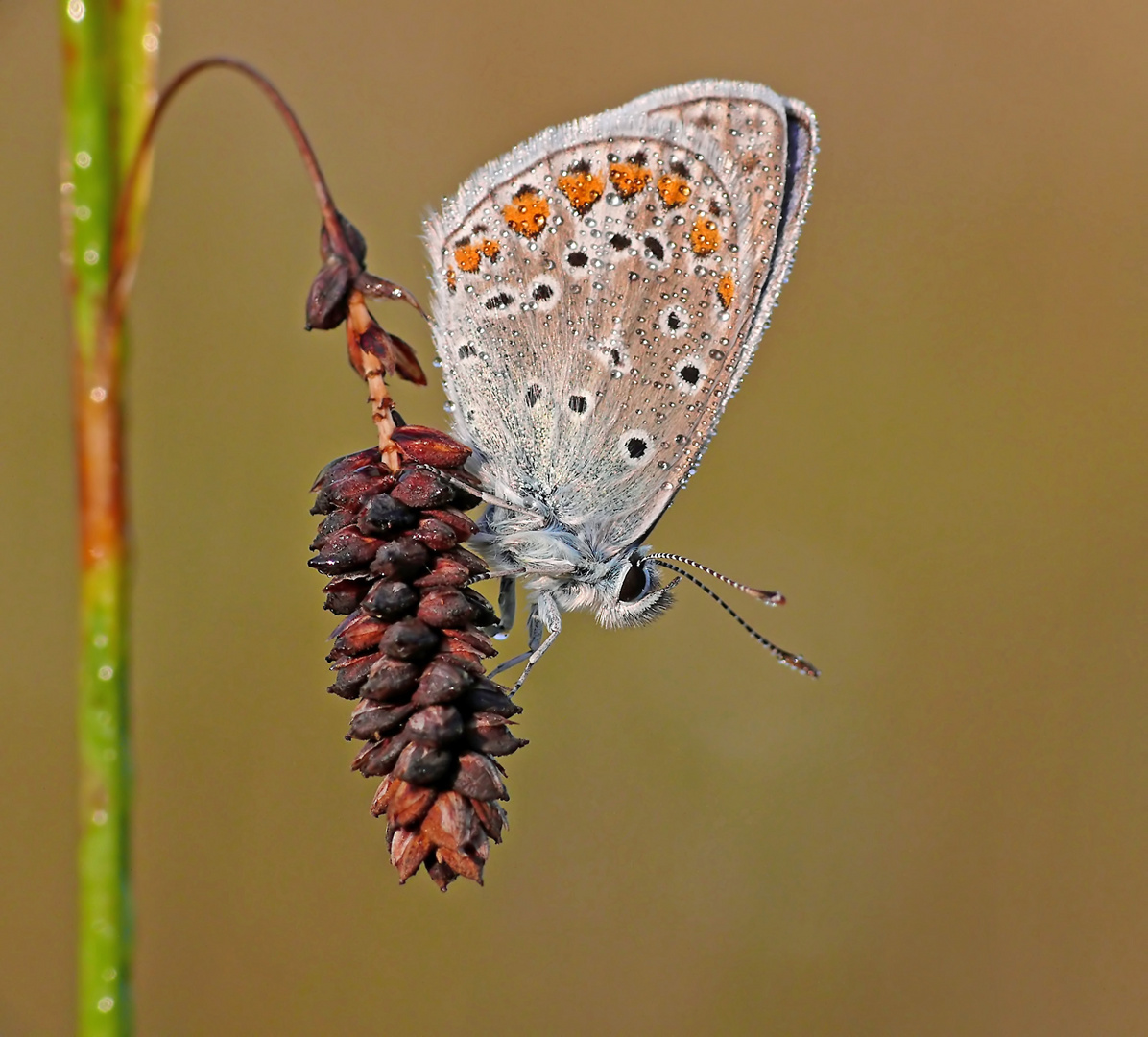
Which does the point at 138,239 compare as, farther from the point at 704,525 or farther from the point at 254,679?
the point at 704,525

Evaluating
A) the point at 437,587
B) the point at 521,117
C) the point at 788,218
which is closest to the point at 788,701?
the point at 788,218

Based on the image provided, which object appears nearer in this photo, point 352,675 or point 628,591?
point 352,675

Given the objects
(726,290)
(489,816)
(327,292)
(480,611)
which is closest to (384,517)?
(480,611)

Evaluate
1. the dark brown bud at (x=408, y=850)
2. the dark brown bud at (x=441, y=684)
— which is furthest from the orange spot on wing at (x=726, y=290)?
the dark brown bud at (x=408, y=850)

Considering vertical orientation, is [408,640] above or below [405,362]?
below

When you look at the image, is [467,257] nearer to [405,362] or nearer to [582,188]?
[582,188]
